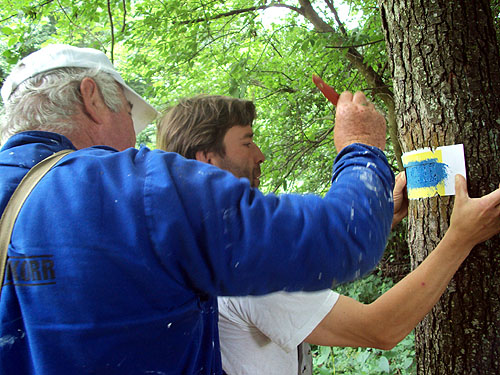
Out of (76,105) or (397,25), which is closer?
(76,105)

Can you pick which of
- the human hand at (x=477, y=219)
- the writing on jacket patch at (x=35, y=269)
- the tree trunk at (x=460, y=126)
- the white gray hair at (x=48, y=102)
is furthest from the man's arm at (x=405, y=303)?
the white gray hair at (x=48, y=102)

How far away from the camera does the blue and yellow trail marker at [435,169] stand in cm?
181

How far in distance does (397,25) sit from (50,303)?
1886mm

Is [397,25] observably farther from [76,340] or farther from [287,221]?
[76,340]

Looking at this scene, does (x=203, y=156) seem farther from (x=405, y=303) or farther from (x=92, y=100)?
(x=405, y=303)

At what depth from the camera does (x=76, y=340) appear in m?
0.81

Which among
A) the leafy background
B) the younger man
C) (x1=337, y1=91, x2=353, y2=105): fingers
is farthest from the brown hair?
the leafy background

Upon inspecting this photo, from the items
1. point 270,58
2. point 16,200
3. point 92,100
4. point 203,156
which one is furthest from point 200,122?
point 270,58

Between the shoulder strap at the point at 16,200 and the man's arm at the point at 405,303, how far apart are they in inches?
37.2

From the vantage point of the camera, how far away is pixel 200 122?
67.7 inches

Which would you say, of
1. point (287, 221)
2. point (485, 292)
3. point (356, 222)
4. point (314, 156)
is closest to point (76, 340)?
point (287, 221)

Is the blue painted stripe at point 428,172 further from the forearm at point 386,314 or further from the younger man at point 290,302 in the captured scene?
the forearm at point 386,314

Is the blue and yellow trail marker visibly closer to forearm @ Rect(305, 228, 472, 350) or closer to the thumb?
the thumb

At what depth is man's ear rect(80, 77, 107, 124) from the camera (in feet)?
3.87
